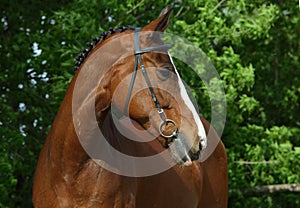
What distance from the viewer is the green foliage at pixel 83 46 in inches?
258

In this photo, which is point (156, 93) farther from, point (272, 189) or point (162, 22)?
point (272, 189)

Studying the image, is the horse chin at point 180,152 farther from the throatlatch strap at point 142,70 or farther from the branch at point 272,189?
the branch at point 272,189

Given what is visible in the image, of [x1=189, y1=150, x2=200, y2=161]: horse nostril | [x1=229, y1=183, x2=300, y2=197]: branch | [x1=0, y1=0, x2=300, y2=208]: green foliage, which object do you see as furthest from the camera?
[x1=229, y1=183, x2=300, y2=197]: branch

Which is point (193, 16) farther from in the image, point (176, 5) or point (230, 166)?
point (230, 166)

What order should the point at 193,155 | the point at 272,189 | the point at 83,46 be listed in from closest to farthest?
the point at 193,155 < the point at 83,46 < the point at 272,189

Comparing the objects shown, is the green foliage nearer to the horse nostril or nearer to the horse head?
the horse head

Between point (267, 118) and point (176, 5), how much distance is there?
2168 millimetres

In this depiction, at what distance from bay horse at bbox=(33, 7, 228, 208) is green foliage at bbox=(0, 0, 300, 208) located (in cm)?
224

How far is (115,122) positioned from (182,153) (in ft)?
1.77

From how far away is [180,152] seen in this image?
11.9ft

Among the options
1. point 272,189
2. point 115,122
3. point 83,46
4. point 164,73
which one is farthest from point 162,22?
point 272,189

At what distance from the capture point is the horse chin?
360cm

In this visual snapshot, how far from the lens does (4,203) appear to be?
628cm

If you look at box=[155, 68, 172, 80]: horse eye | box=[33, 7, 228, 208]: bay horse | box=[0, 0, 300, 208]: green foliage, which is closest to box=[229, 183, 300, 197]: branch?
box=[0, 0, 300, 208]: green foliage
